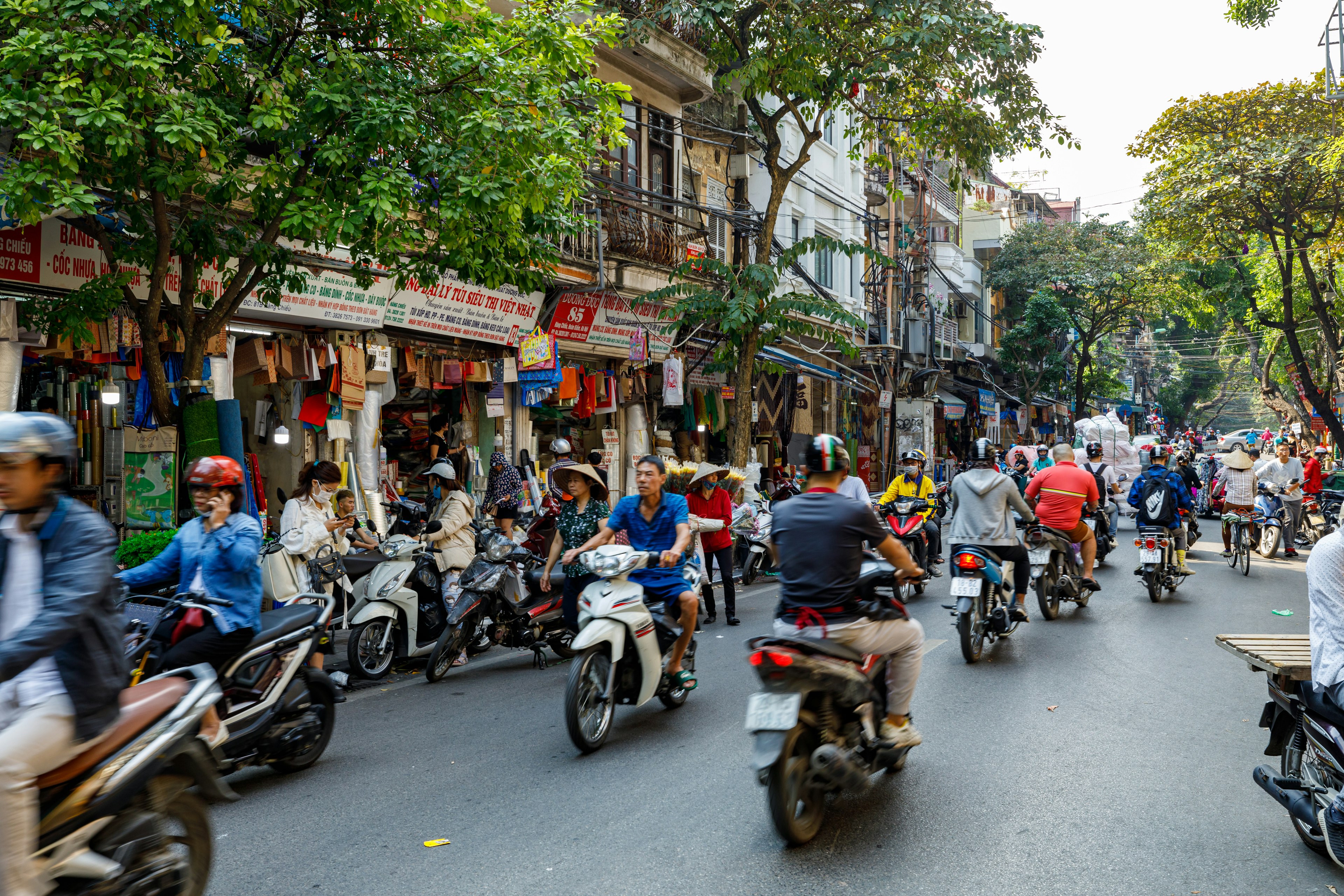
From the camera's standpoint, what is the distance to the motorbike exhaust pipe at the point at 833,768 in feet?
14.1

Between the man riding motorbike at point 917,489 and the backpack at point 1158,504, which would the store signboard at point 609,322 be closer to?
the man riding motorbike at point 917,489

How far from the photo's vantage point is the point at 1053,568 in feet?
33.5

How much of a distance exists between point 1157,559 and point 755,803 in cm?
801

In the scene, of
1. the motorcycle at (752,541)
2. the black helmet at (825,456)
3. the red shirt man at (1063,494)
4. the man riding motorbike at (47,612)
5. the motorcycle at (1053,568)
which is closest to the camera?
the man riding motorbike at (47,612)

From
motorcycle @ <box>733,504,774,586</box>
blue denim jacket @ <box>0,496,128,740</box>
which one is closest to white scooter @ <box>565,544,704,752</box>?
blue denim jacket @ <box>0,496,128,740</box>

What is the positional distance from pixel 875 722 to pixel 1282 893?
1.68 metres

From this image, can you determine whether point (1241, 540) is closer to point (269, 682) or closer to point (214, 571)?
point (269, 682)

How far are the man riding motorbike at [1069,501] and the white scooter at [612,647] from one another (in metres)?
5.44

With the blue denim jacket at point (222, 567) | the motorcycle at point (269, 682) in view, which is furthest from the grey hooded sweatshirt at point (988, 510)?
the blue denim jacket at point (222, 567)

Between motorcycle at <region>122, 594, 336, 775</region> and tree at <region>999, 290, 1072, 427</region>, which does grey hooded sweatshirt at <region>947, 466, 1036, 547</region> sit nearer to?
motorcycle at <region>122, 594, 336, 775</region>

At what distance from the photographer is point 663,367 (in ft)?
58.5

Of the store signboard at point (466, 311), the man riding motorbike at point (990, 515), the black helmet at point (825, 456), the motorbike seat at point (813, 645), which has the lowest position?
the motorbike seat at point (813, 645)

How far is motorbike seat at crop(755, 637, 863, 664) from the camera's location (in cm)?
440

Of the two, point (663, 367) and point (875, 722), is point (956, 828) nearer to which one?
point (875, 722)
